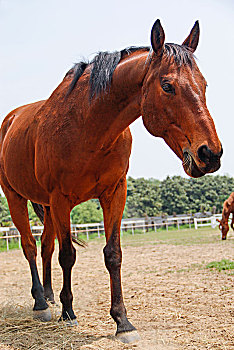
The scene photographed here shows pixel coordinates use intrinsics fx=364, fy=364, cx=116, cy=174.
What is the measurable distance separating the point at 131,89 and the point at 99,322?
8.07 feet

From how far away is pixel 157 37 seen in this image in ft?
8.90

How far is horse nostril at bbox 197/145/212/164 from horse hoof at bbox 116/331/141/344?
5.85 ft

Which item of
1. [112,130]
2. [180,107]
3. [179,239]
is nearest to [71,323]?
[112,130]

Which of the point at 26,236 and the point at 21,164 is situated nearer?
the point at 21,164

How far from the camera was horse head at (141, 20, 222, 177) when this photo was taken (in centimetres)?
242

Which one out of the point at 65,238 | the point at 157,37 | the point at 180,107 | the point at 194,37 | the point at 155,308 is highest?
the point at 194,37

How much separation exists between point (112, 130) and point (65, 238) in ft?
3.84

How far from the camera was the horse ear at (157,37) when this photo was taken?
2.66 metres

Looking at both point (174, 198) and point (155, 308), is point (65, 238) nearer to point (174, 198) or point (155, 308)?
point (155, 308)

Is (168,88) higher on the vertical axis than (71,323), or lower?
higher

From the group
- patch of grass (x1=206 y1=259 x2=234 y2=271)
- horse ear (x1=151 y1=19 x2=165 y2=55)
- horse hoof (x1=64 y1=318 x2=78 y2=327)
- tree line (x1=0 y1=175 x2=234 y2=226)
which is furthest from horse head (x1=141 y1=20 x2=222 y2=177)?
tree line (x1=0 y1=175 x2=234 y2=226)

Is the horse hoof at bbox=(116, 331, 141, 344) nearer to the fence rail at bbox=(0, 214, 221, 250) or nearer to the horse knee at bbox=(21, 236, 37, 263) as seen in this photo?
the horse knee at bbox=(21, 236, 37, 263)

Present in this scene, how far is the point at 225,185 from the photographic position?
5522 centimetres

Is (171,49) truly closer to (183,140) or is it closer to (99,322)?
(183,140)
